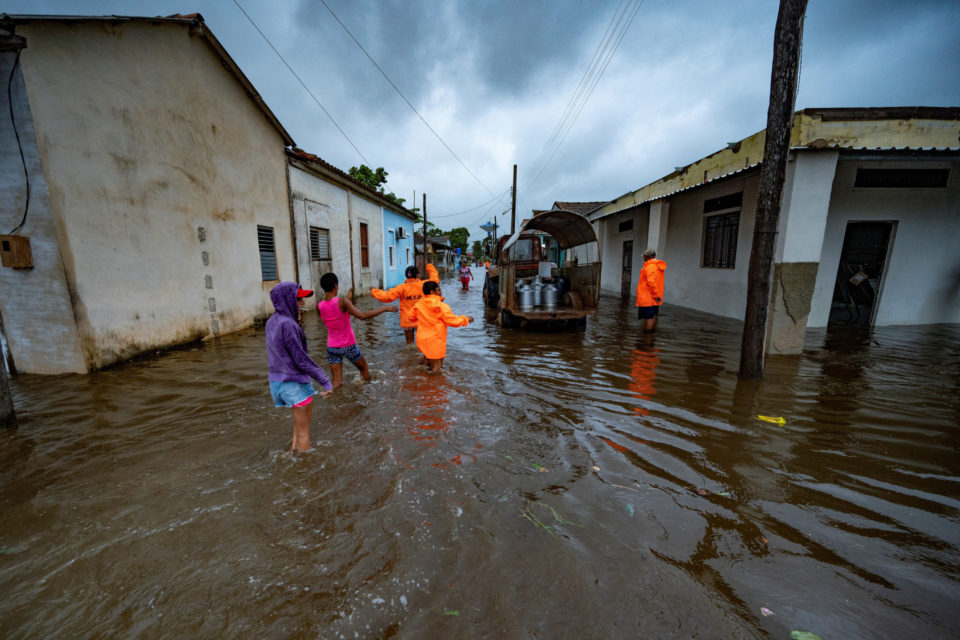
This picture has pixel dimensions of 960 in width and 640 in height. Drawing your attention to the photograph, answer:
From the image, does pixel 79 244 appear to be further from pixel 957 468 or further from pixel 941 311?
pixel 941 311

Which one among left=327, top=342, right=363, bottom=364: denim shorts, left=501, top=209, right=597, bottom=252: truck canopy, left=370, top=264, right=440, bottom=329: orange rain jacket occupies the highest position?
left=501, top=209, right=597, bottom=252: truck canopy

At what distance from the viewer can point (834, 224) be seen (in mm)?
8391

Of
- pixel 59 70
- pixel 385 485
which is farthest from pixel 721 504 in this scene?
pixel 59 70

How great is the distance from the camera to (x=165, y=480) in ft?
9.20

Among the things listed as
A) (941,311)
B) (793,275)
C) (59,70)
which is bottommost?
(941,311)

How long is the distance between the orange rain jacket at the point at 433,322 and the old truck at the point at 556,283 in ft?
9.89

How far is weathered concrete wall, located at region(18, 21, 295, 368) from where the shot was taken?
489cm

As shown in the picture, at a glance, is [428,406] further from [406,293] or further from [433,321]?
[406,293]

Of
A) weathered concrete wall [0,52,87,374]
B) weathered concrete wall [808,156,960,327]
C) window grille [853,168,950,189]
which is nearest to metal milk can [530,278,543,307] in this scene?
weathered concrete wall [808,156,960,327]

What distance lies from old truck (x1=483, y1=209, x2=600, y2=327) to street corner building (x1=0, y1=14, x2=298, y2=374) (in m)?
6.06

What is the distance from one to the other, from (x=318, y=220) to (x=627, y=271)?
12.1 meters

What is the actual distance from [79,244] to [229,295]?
2941mm

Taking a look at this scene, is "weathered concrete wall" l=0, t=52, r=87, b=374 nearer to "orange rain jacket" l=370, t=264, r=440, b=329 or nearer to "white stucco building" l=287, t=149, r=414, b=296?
"orange rain jacket" l=370, t=264, r=440, b=329

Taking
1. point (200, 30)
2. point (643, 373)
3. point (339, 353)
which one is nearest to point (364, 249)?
point (200, 30)
